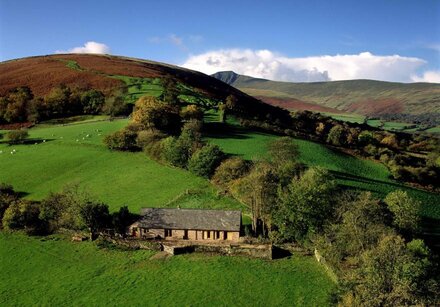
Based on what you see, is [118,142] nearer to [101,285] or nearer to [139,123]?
[139,123]

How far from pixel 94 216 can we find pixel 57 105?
60.6 m

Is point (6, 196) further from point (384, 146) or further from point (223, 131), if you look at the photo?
point (384, 146)

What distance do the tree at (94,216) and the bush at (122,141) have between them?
26.2 meters

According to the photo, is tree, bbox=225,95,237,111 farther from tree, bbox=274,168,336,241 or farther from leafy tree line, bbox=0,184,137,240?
tree, bbox=274,168,336,241

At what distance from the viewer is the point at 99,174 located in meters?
70.6

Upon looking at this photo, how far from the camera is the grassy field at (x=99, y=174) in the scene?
6059 centimetres

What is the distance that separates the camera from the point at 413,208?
48.8m

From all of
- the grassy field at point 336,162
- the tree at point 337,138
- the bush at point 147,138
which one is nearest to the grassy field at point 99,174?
the bush at point 147,138

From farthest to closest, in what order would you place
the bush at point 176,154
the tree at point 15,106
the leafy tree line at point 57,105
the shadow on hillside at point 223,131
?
the leafy tree line at point 57,105
the tree at point 15,106
the shadow on hillside at point 223,131
the bush at point 176,154

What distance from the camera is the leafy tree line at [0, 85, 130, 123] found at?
102000 millimetres

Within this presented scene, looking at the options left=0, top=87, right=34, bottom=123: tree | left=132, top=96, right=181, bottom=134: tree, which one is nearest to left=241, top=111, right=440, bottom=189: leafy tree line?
left=132, top=96, right=181, bottom=134: tree

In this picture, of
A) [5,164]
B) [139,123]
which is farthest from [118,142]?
[5,164]

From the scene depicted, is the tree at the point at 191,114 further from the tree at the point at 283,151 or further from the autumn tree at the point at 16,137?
the autumn tree at the point at 16,137

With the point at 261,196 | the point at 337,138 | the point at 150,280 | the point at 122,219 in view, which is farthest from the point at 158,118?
the point at 150,280
